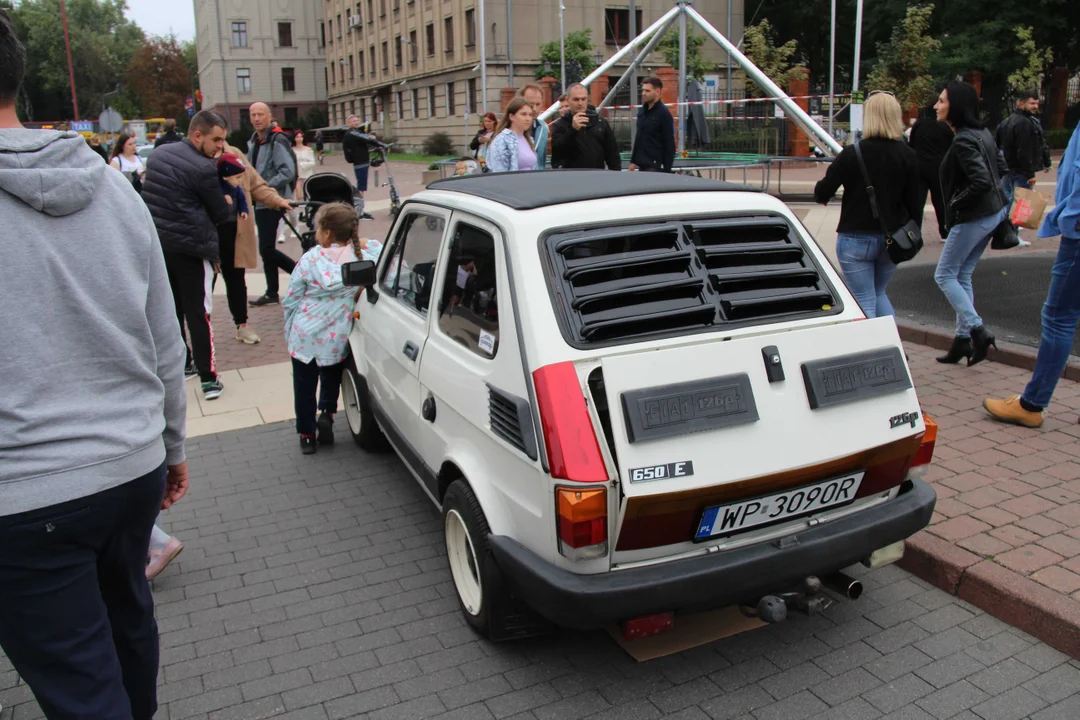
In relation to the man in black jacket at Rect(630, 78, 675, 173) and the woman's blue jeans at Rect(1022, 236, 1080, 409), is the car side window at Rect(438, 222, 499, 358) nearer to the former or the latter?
the woman's blue jeans at Rect(1022, 236, 1080, 409)

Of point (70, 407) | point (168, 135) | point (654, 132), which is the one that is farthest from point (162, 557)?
point (168, 135)

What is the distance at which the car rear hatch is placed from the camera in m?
2.88

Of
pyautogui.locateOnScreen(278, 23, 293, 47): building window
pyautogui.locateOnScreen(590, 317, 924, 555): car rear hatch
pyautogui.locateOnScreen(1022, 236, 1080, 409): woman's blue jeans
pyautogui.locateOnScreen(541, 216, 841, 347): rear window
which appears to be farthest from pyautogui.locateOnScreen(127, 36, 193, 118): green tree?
pyautogui.locateOnScreen(590, 317, 924, 555): car rear hatch

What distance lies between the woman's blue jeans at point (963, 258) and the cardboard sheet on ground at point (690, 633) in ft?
12.7

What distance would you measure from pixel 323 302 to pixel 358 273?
0.58 metres

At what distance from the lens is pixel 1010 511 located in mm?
4262

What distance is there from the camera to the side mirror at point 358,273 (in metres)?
4.93

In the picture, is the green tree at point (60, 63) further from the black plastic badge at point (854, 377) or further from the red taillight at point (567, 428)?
the black plastic badge at point (854, 377)

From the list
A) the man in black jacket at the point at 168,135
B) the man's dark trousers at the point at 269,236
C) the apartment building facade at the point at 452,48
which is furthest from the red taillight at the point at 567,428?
the apartment building facade at the point at 452,48

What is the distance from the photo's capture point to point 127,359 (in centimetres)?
217

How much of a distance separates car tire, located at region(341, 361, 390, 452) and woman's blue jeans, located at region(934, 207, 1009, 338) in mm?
4149

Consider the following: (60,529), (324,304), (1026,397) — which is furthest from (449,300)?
(1026,397)

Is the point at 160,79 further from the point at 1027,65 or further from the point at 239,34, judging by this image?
the point at 1027,65

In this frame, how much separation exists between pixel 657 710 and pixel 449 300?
6.18 ft
